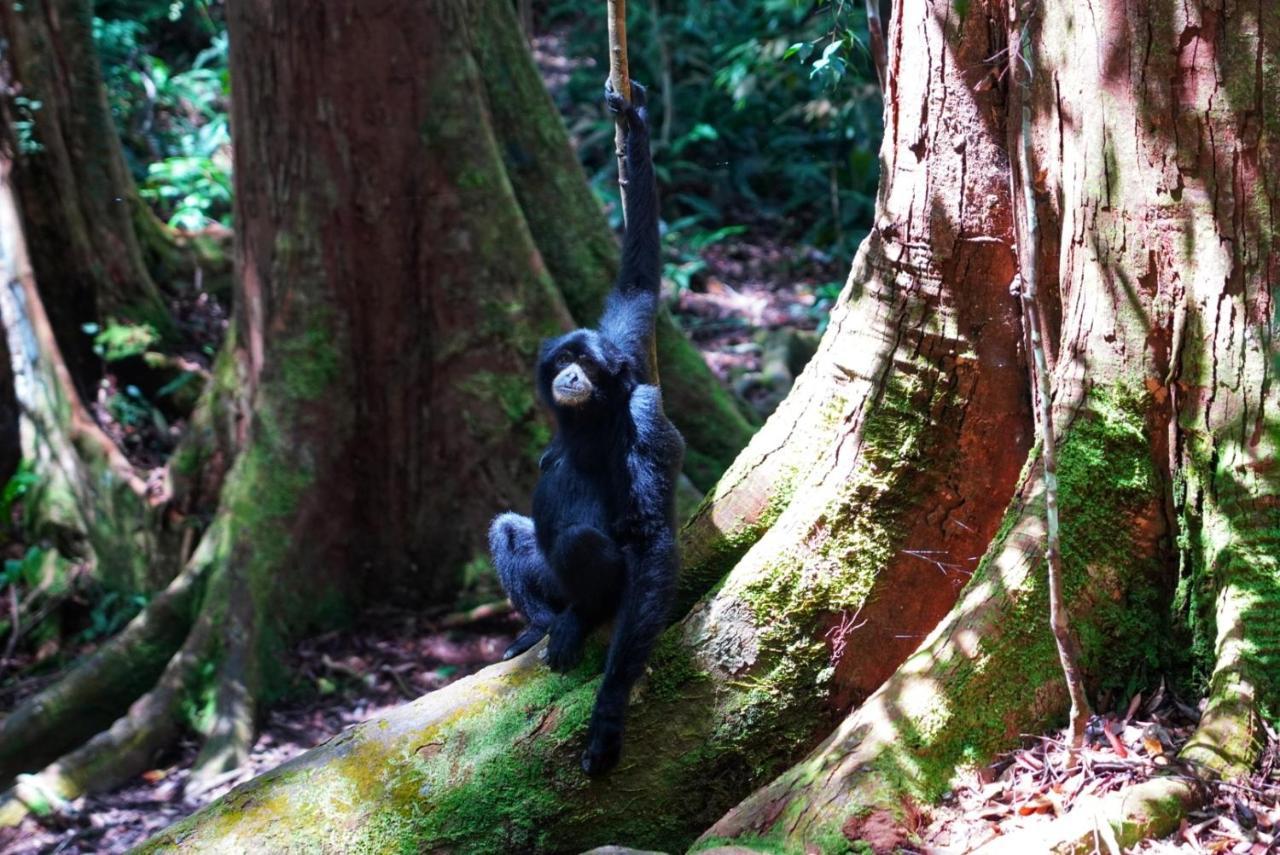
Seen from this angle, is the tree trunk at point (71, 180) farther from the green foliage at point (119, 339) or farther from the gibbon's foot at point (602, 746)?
the gibbon's foot at point (602, 746)

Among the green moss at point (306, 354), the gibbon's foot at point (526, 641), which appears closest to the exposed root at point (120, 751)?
the green moss at point (306, 354)

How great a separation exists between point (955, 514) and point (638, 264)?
2196 millimetres

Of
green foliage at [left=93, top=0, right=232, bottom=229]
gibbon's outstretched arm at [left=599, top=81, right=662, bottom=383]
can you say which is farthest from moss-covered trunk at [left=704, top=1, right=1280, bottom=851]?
green foliage at [left=93, top=0, right=232, bottom=229]

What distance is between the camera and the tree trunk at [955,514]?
397 cm

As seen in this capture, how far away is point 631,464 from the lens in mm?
5477

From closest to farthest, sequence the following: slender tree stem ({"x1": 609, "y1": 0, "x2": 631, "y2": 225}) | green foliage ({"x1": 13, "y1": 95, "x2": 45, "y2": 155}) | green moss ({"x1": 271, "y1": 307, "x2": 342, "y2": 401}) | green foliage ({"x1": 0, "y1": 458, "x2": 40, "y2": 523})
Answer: slender tree stem ({"x1": 609, "y1": 0, "x2": 631, "y2": 225}), green moss ({"x1": 271, "y1": 307, "x2": 342, "y2": 401}), green foliage ({"x1": 0, "y1": 458, "x2": 40, "y2": 523}), green foliage ({"x1": 13, "y1": 95, "x2": 45, "y2": 155})

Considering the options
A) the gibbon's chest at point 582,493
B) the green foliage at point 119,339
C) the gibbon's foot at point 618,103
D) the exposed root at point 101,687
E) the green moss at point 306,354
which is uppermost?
the gibbon's foot at point 618,103

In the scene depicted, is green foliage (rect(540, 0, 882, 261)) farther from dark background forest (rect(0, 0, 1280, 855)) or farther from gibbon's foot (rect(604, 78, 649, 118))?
gibbon's foot (rect(604, 78, 649, 118))

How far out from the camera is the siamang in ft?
16.3

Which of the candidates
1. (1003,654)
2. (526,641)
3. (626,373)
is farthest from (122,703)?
(1003,654)

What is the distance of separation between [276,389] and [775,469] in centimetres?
471

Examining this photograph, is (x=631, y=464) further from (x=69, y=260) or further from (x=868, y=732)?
(x=69, y=260)

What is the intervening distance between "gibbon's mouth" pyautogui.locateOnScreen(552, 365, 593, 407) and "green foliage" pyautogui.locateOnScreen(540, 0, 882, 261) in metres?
10.9

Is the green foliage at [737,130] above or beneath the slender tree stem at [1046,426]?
above
